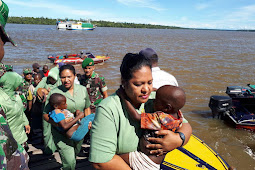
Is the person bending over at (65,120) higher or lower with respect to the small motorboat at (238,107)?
higher

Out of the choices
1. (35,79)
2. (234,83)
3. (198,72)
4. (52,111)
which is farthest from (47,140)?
(198,72)

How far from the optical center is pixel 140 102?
160 cm

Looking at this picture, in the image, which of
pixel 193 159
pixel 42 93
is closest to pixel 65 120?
pixel 42 93

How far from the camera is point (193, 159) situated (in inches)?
132

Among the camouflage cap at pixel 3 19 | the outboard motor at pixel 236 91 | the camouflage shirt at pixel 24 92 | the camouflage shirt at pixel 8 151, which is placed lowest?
the outboard motor at pixel 236 91

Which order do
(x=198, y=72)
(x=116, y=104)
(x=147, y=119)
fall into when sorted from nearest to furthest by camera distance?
(x=116, y=104) → (x=147, y=119) → (x=198, y=72)

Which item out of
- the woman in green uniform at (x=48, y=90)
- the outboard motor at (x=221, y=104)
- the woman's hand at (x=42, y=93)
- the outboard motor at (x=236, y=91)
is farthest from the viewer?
the outboard motor at (x=236, y=91)

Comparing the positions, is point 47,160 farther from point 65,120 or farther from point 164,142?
point 164,142

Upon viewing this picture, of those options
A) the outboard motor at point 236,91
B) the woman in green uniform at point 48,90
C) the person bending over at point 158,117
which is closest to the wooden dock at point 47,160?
the woman in green uniform at point 48,90

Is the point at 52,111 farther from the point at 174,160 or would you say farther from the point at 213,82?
the point at 213,82

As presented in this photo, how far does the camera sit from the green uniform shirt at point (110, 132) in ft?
4.70

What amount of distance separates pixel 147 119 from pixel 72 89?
2079 mm

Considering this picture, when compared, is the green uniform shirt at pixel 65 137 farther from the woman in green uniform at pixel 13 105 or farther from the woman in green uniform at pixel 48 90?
the woman in green uniform at pixel 48 90

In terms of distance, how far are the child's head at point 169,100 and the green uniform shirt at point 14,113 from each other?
7.34ft
